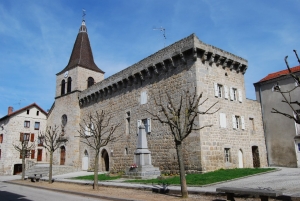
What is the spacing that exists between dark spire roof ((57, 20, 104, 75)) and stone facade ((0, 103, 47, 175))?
8267mm

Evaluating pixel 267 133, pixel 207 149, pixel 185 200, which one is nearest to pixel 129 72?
pixel 207 149

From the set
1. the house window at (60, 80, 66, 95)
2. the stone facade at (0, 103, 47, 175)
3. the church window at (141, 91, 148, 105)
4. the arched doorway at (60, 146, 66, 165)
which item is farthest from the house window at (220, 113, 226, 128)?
the stone facade at (0, 103, 47, 175)

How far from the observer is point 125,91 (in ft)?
70.1

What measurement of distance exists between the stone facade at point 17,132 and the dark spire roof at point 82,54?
827 cm

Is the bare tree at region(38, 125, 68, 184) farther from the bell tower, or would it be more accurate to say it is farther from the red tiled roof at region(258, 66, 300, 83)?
the red tiled roof at region(258, 66, 300, 83)

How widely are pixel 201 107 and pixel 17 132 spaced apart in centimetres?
2621

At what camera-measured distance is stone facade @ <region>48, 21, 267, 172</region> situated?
49.6 feet

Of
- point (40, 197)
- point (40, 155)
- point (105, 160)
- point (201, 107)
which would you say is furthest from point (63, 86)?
point (40, 197)

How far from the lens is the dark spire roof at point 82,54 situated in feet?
95.7

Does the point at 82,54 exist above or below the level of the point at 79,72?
above

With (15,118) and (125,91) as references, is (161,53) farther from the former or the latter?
(15,118)

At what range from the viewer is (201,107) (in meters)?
15.0

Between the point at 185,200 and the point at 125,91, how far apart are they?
46.6 ft

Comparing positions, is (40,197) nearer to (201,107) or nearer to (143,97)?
(201,107)
